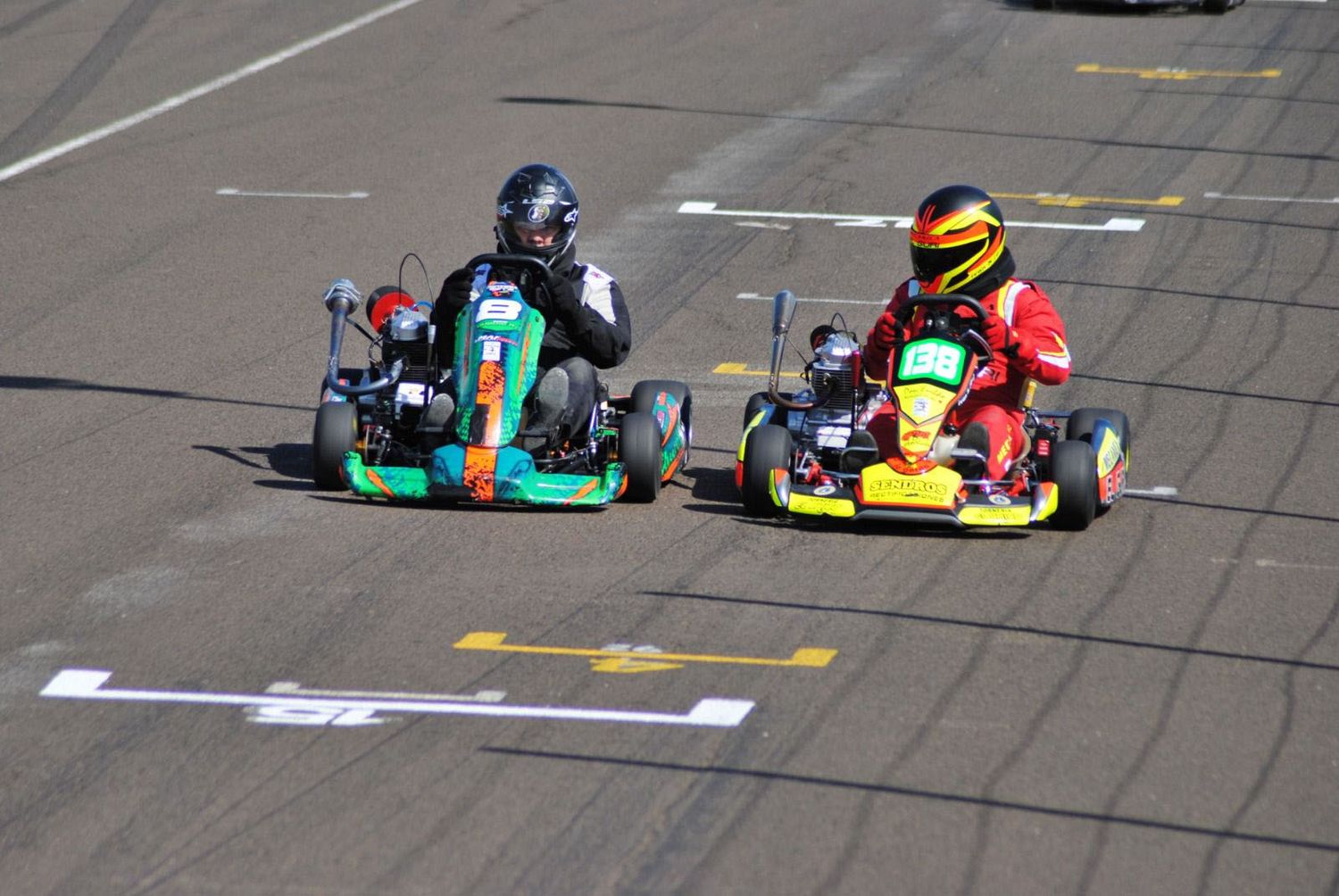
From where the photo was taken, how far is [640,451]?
8.00m

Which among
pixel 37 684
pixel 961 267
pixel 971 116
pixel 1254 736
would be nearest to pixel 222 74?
pixel 971 116

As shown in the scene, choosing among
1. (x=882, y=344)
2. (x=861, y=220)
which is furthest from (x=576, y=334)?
(x=861, y=220)

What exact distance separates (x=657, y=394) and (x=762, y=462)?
82 cm

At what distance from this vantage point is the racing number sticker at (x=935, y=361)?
25.8ft

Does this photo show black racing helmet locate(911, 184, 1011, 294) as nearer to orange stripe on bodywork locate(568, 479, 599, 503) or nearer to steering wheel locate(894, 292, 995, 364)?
steering wheel locate(894, 292, 995, 364)

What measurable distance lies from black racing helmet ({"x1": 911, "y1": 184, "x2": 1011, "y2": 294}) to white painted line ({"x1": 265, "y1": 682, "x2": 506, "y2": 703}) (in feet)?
10.7

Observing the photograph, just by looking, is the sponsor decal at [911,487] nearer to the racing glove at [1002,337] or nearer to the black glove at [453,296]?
the racing glove at [1002,337]

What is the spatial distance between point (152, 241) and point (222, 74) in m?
6.25

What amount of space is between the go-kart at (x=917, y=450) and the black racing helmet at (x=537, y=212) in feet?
3.74

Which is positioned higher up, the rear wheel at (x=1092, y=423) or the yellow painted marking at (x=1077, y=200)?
the yellow painted marking at (x=1077, y=200)

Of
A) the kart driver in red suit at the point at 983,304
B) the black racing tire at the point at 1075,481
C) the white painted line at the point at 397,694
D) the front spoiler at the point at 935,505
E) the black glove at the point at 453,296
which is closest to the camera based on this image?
the white painted line at the point at 397,694

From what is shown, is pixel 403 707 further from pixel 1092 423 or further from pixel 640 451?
pixel 1092 423

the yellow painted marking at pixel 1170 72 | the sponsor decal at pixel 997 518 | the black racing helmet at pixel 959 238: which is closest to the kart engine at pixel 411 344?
the black racing helmet at pixel 959 238

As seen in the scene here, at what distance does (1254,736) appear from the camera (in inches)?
222
